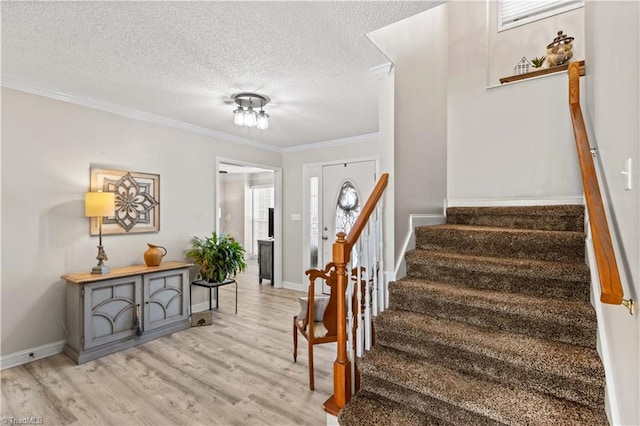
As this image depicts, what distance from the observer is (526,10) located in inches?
121

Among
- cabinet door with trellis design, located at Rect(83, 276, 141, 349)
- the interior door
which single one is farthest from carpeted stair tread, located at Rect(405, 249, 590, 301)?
cabinet door with trellis design, located at Rect(83, 276, 141, 349)

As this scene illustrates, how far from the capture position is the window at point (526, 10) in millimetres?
2893

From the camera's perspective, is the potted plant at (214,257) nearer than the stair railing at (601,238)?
No

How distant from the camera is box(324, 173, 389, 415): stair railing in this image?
181 centimetres

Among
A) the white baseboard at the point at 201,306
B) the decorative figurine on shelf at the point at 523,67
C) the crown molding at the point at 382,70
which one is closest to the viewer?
the crown molding at the point at 382,70

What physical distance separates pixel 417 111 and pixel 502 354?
2.00m

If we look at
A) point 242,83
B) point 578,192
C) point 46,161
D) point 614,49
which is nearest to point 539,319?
point 614,49

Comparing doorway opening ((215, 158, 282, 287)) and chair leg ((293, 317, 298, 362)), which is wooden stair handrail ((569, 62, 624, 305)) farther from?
doorway opening ((215, 158, 282, 287))

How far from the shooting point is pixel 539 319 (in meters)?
1.67

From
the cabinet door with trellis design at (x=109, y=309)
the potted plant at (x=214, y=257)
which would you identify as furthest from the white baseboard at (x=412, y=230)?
the cabinet door with trellis design at (x=109, y=309)

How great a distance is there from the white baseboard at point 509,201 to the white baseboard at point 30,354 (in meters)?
4.22

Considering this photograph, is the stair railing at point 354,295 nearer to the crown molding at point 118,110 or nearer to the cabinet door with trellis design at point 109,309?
the cabinet door with trellis design at point 109,309

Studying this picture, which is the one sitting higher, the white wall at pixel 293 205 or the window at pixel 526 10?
the window at pixel 526 10

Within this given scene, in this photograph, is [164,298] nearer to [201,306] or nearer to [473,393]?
[201,306]
